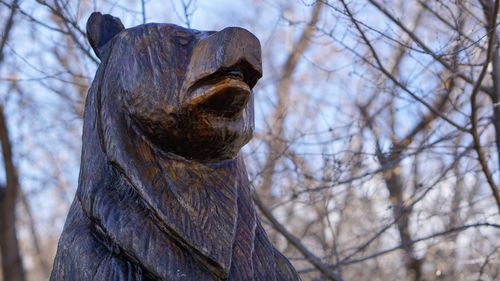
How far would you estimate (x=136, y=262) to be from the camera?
2199mm

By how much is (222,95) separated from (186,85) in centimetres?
12

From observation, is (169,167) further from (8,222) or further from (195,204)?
(8,222)

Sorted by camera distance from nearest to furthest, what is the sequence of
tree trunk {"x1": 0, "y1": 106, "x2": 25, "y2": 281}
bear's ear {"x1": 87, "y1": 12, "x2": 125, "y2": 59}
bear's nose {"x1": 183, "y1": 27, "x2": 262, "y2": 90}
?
bear's nose {"x1": 183, "y1": 27, "x2": 262, "y2": 90}
bear's ear {"x1": 87, "y1": 12, "x2": 125, "y2": 59}
tree trunk {"x1": 0, "y1": 106, "x2": 25, "y2": 281}

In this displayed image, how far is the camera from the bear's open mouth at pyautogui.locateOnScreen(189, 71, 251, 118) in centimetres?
222

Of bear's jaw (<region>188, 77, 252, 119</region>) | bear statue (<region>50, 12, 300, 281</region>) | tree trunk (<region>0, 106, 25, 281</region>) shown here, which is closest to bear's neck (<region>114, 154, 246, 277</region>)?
bear statue (<region>50, 12, 300, 281</region>)

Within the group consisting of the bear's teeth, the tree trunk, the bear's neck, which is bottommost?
the bear's neck

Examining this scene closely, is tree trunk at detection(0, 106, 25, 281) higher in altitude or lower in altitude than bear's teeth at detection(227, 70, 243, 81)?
higher

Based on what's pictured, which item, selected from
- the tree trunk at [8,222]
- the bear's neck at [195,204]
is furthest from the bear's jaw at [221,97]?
the tree trunk at [8,222]

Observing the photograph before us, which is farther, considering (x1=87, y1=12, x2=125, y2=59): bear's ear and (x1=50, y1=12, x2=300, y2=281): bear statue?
(x1=87, y1=12, x2=125, y2=59): bear's ear

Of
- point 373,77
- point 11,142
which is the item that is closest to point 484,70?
point 373,77

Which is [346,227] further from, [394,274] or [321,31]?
[321,31]

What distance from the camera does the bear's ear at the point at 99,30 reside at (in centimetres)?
266

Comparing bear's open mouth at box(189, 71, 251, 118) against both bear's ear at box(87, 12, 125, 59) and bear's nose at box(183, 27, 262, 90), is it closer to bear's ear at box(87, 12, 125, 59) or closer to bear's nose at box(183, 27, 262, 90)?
bear's nose at box(183, 27, 262, 90)

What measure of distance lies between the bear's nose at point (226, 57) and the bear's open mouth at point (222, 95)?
2cm
